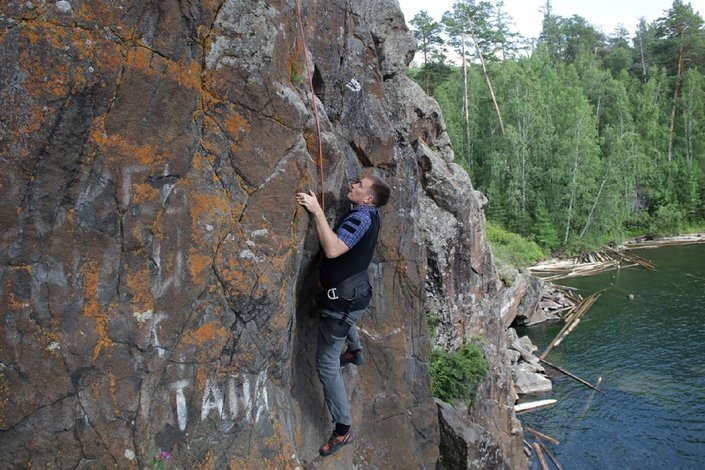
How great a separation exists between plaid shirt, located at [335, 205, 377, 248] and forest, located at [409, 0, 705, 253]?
42.0 metres

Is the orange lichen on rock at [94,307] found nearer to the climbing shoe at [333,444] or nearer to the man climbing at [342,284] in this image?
the man climbing at [342,284]

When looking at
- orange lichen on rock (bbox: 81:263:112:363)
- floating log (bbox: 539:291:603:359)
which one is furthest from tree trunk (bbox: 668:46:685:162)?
orange lichen on rock (bbox: 81:263:112:363)

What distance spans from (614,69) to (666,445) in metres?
72.7

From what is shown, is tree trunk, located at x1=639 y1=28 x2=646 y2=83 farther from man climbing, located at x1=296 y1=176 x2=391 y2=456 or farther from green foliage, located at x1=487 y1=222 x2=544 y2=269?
man climbing, located at x1=296 y1=176 x2=391 y2=456

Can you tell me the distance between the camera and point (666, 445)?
16.4 meters

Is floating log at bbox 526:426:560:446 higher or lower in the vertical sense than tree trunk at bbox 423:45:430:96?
lower

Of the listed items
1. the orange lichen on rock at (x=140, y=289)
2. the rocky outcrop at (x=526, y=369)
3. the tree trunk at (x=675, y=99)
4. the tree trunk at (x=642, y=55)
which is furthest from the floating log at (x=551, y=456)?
the tree trunk at (x=642, y=55)

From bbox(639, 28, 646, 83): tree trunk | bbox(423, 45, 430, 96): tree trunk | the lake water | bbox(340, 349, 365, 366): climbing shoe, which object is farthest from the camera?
bbox(639, 28, 646, 83): tree trunk

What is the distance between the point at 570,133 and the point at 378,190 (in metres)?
44.4

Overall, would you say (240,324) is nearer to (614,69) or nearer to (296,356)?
(296,356)

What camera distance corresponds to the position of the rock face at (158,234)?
432 centimetres

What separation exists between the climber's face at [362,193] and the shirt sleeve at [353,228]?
36 centimetres

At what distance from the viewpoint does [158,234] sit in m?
4.90

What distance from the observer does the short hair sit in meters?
6.62
